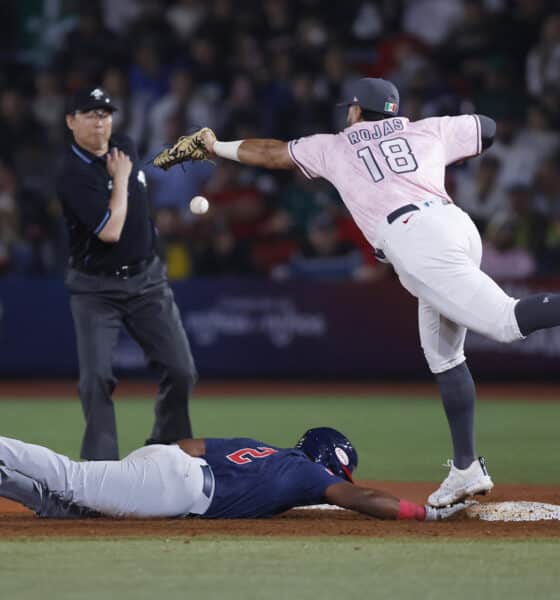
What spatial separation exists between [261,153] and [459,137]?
0.99 metres

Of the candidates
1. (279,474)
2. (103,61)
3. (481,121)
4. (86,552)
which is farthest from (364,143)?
(103,61)

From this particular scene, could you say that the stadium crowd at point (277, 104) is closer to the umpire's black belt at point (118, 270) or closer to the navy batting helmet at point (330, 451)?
the umpire's black belt at point (118, 270)

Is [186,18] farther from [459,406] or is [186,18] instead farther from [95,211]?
[459,406]

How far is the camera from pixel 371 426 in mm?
10531

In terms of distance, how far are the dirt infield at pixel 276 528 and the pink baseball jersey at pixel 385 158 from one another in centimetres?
140

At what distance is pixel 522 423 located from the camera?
10.7 meters

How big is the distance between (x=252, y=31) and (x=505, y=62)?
3227mm

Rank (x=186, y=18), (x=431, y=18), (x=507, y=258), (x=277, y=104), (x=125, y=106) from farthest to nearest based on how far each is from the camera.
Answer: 1. (x=186, y=18)
2. (x=431, y=18)
3. (x=125, y=106)
4. (x=277, y=104)
5. (x=507, y=258)

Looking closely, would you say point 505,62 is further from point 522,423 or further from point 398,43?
point 522,423

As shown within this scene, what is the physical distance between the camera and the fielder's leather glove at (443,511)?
592 centimetres

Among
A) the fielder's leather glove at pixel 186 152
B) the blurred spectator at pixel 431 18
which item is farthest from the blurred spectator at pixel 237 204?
the fielder's leather glove at pixel 186 152

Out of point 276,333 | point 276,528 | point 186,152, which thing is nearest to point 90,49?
point 276,333

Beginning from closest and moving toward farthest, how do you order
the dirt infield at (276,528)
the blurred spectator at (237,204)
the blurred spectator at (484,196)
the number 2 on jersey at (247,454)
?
the dirt infield at (276,528)
the number 2 on jersey at (247,454)
the blurred spectator at (484,196)
the blurred spectator at (237,204)

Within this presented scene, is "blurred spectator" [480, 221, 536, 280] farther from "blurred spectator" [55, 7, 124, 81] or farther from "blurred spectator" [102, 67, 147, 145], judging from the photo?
"blurred spectator" [55, 7, 124, 81]
